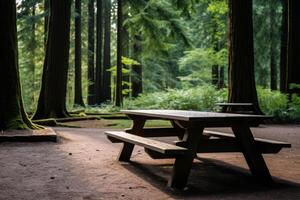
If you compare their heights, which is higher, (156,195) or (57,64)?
(57,64)

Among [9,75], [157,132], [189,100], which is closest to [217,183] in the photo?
[157,132]

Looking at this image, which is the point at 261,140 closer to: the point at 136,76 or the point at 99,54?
the point at 99,54

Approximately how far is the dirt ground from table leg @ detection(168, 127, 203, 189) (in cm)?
11

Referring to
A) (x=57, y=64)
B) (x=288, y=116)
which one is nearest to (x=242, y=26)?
(x=288, y=116)

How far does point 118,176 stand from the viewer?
500 cm

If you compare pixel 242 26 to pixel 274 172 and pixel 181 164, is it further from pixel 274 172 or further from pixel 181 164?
pixel 181 164

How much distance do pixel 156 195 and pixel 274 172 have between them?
2.07 m

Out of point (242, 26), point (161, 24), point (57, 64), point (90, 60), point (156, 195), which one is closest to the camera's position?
point (156, 195)

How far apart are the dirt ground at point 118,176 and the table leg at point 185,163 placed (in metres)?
0.11

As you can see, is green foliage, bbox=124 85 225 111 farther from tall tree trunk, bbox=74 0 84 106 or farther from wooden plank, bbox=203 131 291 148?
wooden plank, bbox=203 131 291 148

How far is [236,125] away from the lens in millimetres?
4785

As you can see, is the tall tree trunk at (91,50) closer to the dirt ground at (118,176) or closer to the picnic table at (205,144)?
the dirt ground at (118,176)

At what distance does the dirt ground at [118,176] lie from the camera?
412 cm

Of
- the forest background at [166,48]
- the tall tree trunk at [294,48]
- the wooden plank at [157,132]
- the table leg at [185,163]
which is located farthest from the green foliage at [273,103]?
the table leg at [185,163]
